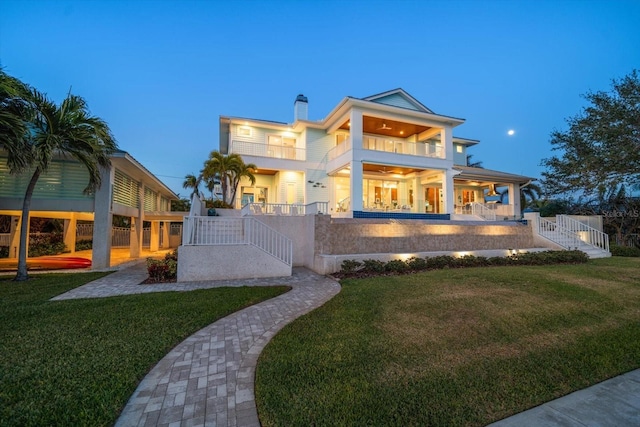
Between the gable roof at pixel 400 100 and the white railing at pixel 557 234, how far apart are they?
9217 mm

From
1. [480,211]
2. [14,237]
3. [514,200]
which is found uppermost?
[514,200]

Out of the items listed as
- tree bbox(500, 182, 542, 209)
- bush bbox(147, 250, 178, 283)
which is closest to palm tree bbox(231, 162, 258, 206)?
bush bbox(147, 250, 178, 283)

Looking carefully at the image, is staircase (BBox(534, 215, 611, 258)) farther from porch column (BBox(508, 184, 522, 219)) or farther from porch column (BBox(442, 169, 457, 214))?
porch column (BBox(508, 184, 522, 219))

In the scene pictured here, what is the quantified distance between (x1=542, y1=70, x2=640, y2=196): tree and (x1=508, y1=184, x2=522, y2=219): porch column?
1262 cm

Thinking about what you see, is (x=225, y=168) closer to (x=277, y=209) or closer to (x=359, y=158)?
(x=277, y=209)

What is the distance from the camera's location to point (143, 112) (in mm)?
90812

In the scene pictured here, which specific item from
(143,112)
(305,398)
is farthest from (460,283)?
(143,112)

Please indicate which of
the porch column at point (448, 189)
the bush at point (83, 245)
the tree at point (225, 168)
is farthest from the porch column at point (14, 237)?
the porch column at point (448, 189)

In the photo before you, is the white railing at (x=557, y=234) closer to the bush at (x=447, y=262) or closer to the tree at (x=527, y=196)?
the bush at (x=447, y=262)

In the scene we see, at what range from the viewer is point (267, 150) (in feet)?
58.5

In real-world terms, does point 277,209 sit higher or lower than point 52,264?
higher

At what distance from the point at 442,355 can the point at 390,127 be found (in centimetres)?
1730

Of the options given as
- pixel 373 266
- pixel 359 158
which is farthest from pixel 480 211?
pixel 373 266

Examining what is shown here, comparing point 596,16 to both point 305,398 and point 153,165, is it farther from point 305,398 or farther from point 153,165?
point 153,165
